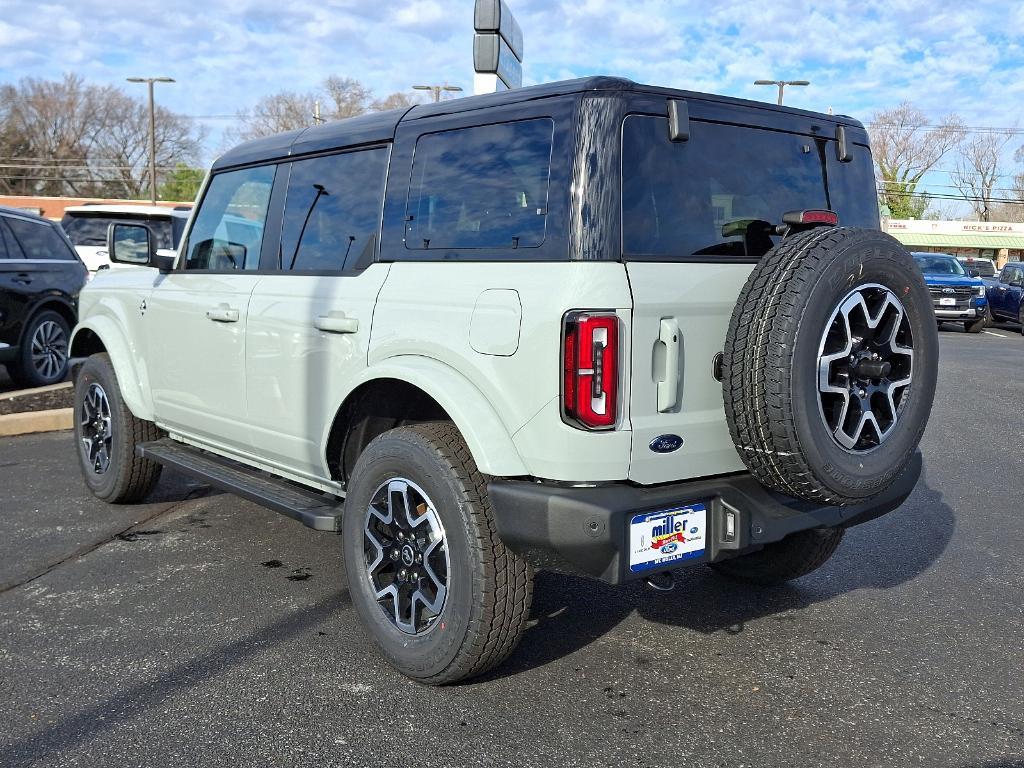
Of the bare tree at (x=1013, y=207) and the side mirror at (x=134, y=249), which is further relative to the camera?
the bare tree at (x=1013, y=207)

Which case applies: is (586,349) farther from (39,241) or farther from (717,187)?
(39,241)

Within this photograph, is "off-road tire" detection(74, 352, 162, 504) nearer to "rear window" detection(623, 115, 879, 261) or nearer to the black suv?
"rear window" detection(623, 115, 879, 261)

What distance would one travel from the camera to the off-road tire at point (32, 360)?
9000 mm

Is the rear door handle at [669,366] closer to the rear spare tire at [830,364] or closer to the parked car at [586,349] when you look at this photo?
the parked car at [586,349]

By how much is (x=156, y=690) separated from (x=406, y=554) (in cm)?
95

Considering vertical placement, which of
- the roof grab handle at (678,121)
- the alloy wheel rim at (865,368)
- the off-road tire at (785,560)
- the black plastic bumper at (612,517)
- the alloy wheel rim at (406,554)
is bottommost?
the off-road tire at (785,560)

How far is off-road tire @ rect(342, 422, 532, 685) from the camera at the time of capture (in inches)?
120

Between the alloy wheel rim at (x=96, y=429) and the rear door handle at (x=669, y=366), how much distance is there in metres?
3.68

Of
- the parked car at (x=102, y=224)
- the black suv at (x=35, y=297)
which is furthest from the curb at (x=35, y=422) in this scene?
the parked car at (x=102, y=224)

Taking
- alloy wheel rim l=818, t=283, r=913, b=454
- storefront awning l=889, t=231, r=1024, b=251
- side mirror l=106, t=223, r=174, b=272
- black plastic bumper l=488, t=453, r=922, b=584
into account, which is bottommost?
black plastic bumper l=488, t=453, r=922, b=584

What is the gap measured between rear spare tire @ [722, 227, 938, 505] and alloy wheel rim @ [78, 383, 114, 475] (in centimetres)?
393

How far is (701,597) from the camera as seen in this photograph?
4.21 m

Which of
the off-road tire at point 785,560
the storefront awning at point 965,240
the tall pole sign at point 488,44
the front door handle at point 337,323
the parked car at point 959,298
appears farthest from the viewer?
the storefront awning at point 965,240

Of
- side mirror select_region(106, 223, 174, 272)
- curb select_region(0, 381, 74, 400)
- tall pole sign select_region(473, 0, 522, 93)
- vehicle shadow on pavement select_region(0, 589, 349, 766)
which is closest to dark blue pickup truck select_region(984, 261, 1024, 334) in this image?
tall pole sign select_region(473, 0, 522, 93)
